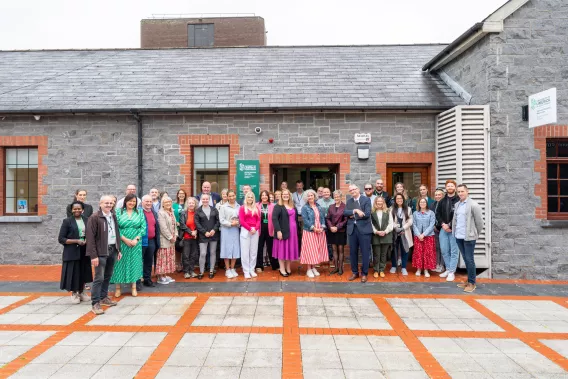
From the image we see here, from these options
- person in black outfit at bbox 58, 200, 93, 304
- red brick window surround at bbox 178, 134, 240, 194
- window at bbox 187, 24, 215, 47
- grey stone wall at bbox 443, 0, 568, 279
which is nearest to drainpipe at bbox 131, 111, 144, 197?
red brick window surround at bbox 178, 134, 240, 194

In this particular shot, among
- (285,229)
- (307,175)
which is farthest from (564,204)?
(285,229)

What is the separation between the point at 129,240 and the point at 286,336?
10.8 ft

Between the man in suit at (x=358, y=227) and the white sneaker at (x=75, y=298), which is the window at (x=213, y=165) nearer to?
the man in suit at (x=358, y=227)

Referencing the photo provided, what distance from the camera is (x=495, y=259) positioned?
8.09 m

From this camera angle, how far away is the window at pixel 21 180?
9906mm

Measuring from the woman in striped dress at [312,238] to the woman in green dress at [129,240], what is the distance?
10.6 ft

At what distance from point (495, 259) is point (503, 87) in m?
3.66

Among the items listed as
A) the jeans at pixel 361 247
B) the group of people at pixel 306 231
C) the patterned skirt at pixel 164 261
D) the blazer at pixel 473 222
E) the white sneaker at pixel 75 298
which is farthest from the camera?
the jeans at pixel 361 247

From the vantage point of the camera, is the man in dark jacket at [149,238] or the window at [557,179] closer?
the man in dark jacket at [149,238]

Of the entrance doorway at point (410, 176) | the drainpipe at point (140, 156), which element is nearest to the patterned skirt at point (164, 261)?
the drainpipe at point (140, 156)

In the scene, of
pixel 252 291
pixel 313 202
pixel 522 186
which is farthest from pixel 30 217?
pixel 522 186

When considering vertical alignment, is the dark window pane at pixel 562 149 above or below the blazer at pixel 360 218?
above

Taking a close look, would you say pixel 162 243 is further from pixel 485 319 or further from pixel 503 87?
pixel 503 87

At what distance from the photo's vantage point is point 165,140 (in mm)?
9656
